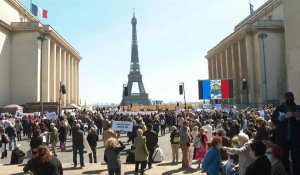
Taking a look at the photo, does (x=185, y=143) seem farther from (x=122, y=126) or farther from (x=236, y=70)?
(x=236, y=70)

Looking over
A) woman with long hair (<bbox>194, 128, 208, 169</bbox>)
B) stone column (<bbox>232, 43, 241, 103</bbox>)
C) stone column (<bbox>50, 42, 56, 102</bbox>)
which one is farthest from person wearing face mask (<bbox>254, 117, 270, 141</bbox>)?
stone column (<bbox>232, 43, 241, 103</bbox>)

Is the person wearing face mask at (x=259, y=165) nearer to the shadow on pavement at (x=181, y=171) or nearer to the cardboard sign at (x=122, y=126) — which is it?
the shadow on pavement at (x=181, y=171)

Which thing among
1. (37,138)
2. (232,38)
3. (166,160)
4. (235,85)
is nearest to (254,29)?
(232,38)

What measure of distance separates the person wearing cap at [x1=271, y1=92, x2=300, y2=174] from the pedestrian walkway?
5.71 meters

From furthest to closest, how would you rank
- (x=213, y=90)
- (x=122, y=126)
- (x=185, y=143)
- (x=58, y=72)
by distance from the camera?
(x=58, y=72) < (x=213, y=90) < (x=122, y=126) < (x=185, y=143)

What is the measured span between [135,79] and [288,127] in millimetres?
140513

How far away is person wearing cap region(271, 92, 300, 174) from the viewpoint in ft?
24.8

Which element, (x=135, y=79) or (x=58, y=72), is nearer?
(x=58, y=72)

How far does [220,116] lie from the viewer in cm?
3203

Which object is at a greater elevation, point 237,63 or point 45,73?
point 237,63

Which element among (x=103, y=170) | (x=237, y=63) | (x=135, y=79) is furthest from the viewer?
(x=135, y=79)

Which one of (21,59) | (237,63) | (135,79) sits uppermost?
(135,79)

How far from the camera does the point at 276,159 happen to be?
6.98 meters

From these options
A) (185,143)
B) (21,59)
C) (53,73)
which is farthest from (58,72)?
(185,143)
